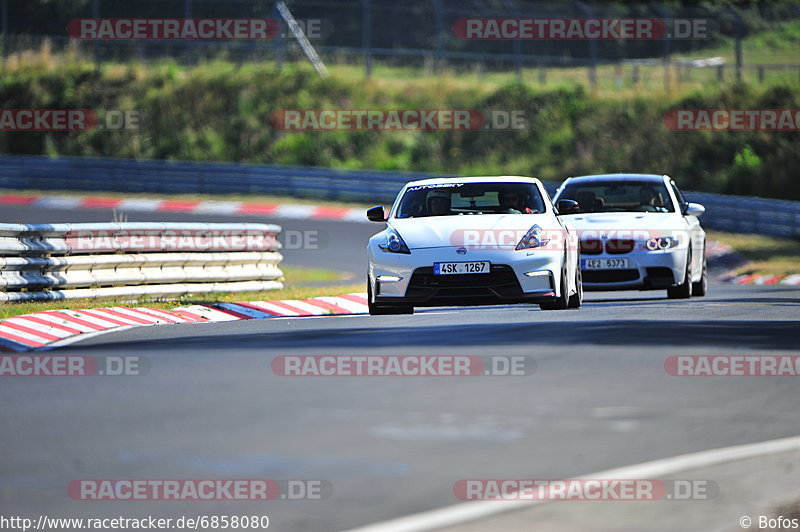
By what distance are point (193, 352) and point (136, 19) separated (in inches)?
1430

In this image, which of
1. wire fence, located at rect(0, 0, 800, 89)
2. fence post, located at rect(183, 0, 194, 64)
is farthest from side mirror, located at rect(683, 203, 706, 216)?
fence post, located at rect(183, 0, 194, 64)

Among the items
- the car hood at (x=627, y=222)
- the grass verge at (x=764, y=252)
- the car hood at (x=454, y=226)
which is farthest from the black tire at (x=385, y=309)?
the grass verge at (x=764, y=252)

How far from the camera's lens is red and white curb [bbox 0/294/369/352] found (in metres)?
12.0

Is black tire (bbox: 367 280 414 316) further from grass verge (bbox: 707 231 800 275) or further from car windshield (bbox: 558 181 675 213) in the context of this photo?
grass verge (bbox: 707 231 800 275)

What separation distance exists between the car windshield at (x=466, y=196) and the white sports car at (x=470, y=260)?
4cm

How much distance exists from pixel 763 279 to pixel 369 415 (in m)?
17.7

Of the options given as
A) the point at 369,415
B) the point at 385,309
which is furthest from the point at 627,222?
the point at 369,415

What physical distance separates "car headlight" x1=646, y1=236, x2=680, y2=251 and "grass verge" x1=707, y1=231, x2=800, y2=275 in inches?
351

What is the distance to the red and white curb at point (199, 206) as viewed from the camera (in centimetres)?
3472

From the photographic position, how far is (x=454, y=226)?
1366cm

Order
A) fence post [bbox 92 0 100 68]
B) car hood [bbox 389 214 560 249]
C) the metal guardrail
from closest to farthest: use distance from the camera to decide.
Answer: car hood [bbox 389 214 560 249] < the metal guardrail < fence post [bbox 92 0 100 68]

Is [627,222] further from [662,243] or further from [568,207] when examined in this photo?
[568,207]

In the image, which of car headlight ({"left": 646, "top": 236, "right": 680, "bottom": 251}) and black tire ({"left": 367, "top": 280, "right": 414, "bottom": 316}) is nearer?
black tire ({"left": 367, "top": 280, "right": 414, "bottom": 316})

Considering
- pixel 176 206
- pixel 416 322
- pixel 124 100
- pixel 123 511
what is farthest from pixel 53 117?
pixel 123 511
